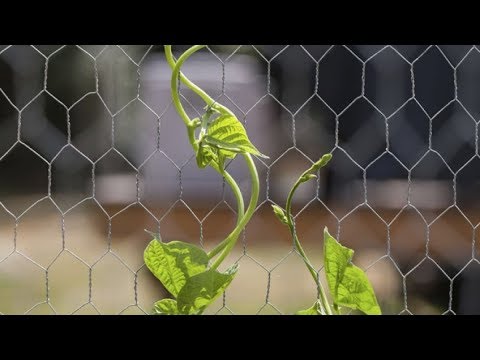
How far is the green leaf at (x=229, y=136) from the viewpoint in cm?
52

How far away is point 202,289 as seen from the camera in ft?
1.63

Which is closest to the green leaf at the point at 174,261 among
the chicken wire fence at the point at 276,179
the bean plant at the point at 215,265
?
the bean plant at the point at 215,265

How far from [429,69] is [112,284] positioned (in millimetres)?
1197

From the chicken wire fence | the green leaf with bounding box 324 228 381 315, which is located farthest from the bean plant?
the chicken wire fence

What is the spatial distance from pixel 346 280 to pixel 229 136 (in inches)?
5.0

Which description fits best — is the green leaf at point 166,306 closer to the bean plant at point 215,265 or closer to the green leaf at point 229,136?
the bean plant at point 215,265

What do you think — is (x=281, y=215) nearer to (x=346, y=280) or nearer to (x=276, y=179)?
(x=346, y=280)

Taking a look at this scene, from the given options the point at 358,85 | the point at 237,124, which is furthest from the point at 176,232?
the point at 237,124

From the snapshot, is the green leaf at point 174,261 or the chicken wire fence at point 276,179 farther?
the chicken wire fence at point 276,179

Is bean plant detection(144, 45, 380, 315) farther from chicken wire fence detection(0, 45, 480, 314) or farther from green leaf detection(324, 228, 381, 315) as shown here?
chicken wire fence detection(0, 45, 480, 314)

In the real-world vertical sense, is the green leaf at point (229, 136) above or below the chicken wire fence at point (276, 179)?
below

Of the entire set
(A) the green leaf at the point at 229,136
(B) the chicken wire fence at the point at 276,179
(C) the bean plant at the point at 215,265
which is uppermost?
(B) the chicken wire fence at the point at 276,179

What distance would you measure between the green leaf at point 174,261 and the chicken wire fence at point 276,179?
135 cm
